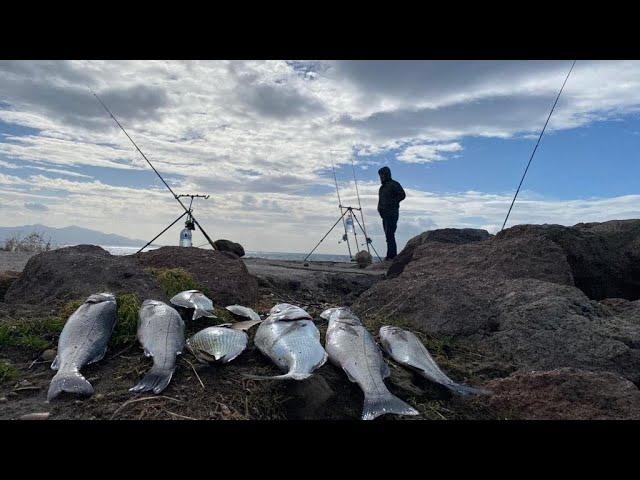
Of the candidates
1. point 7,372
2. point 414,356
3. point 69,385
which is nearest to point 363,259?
point 414,356

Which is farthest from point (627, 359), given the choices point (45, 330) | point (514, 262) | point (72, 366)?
point (45, 330)

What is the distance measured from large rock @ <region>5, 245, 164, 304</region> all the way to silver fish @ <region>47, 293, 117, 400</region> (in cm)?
102

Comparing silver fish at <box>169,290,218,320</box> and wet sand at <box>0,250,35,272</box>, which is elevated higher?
wet sand at <box>0,250,35,272</box>

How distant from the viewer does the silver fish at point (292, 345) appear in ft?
12.3

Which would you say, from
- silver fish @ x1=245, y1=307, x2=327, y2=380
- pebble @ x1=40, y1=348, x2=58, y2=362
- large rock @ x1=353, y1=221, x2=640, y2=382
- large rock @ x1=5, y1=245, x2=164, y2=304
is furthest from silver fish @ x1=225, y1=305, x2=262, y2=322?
pebble @ x1=40, y1=348, x2=58, y2=362

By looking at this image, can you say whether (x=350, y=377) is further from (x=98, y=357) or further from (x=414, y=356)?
(x=98, y=357)

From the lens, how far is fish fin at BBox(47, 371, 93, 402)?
129 inches

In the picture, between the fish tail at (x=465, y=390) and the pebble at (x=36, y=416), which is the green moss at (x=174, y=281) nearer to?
the pebble at (x=36, y=416)

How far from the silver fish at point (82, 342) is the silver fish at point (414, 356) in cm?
246

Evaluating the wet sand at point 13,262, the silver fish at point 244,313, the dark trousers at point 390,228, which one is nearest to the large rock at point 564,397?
the silver fish at point 244,313

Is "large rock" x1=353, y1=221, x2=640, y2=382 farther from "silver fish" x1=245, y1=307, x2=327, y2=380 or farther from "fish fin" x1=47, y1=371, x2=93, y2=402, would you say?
"fish fin" x1=47, y1=371, x2=93, y2=402
